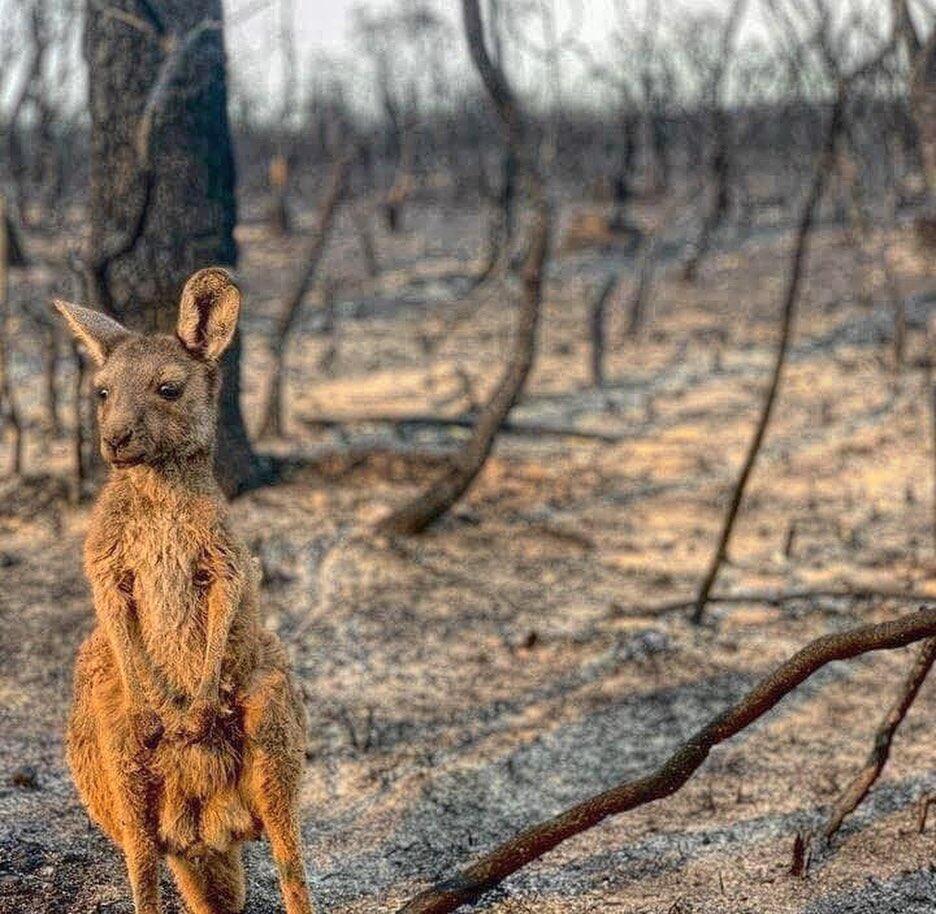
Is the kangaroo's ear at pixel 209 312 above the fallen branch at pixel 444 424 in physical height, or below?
above

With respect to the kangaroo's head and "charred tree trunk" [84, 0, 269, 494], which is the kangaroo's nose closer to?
the kangaroo's head

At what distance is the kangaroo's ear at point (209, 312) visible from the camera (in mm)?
2525

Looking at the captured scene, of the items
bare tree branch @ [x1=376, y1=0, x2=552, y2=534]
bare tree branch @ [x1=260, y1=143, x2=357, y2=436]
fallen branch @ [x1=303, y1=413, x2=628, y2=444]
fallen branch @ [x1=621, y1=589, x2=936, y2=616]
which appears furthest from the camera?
fallen branch @ [x1=303, y1=413, x2=628, y2=444]

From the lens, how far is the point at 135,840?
2.59 meters

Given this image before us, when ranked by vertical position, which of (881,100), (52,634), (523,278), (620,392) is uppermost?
(881,100)

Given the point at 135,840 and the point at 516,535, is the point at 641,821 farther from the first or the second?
the point at 516,535

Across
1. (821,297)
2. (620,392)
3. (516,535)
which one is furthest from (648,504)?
(821,297)

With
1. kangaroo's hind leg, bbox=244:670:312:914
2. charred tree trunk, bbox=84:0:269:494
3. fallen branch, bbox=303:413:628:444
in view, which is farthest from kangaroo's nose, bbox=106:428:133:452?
fallen branch, bbox=303:413:628:444

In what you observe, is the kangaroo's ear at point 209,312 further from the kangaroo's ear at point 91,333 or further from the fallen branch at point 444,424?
the fallen branch at point 444,424

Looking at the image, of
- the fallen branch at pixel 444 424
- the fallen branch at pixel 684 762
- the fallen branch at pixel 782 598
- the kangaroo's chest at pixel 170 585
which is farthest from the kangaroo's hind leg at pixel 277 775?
the fallen branch at pixel 444 424

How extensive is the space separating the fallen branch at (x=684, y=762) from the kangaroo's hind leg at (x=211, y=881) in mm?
535

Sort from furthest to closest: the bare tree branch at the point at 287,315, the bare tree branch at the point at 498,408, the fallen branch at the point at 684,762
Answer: the bare tree branch at the point at 287,315 → the bare tree branch at the point at 498,408 → the fallen branch at the point at 684,762

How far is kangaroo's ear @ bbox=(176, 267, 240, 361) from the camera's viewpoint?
8.29 feet

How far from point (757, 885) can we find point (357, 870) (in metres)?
1.12
